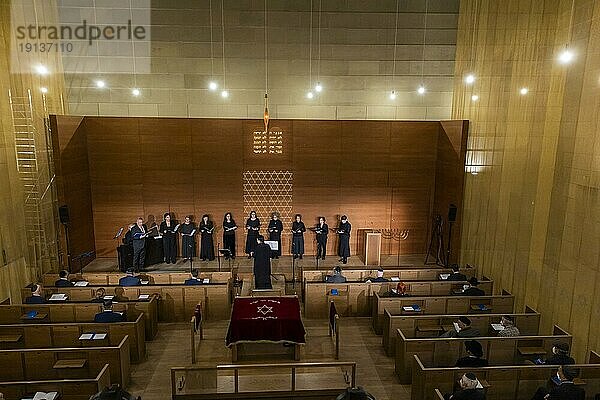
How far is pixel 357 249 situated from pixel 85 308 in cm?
841

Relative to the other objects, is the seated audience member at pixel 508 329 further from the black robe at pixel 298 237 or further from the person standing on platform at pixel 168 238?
the person standing on platform at pixel 168 238

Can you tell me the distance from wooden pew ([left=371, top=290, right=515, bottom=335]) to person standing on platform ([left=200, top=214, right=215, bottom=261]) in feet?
19.7

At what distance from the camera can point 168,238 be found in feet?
42.6

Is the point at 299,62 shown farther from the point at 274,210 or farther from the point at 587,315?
the point at 587,315

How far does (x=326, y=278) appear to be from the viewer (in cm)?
1013

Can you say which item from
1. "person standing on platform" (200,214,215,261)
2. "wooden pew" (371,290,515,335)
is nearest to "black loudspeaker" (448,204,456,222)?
"wooden pew" (371,290,515,335)

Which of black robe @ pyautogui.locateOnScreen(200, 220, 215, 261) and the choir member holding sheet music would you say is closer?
the choir member holding sheet music

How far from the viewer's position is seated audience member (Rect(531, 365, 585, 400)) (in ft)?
18.4

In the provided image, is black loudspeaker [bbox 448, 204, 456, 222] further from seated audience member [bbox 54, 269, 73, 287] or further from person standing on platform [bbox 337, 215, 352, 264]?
seated audience member [bbox 54, 269, 73, 287]

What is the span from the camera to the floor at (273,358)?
7.22 m

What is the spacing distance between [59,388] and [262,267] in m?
4.66

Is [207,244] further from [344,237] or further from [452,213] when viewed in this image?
[452,213]

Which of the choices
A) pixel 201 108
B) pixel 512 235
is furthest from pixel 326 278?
pixel 201 108

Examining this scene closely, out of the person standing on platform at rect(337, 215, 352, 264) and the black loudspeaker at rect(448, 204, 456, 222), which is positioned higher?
the black loudspeaker at rect(448, 204, 456, 222)
